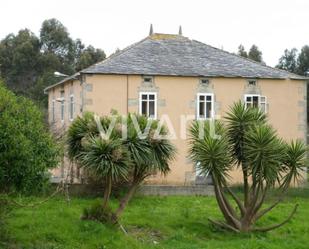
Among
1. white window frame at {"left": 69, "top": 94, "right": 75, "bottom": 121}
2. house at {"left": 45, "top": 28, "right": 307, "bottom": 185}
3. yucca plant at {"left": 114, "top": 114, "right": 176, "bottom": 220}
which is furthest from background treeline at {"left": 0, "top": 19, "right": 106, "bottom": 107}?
yucca plant at {"left": 114, "top": 114, "right": 176, "bottom": 220}

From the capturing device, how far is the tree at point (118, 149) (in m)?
13.4

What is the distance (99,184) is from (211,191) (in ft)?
16.1

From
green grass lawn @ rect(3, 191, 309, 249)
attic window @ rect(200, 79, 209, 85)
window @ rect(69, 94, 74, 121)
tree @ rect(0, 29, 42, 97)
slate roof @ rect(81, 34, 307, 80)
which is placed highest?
tree @ rect(0, 29, 42, 97)

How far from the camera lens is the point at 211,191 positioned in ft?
72.3

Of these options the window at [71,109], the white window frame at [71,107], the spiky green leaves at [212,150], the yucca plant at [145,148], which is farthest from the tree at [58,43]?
the yucca plant at [145,148]

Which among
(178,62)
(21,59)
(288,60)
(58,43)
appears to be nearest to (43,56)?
(21,59)

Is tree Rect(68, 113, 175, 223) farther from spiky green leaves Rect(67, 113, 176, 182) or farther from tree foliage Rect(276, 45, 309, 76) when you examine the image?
tree foliage Rect(276, 45, 309, 76)

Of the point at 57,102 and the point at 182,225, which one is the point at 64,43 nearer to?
the point at 57,102

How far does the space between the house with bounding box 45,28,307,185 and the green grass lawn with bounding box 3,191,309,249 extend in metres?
6.31

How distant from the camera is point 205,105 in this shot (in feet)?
84.4

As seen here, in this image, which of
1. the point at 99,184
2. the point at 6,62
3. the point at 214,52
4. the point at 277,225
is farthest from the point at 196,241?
the point at 6,62

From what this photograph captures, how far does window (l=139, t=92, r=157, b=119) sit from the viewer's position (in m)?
24.9

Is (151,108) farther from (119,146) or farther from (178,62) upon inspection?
(119,146)

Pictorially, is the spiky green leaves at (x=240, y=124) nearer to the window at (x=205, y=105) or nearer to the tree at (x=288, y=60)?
the window at (x=205, y=105)
